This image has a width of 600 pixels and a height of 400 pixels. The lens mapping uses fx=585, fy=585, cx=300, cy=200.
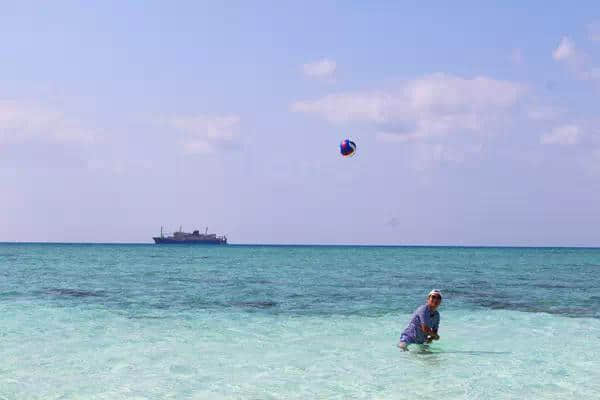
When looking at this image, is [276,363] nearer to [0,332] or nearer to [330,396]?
[330,396]

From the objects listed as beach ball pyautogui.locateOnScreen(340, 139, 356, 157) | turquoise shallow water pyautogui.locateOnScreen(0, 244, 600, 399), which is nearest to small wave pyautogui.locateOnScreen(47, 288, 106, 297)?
turquoise shallow water pyautogui.locateOnScreen(0, 244, 600, 399)

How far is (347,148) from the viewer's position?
23.9 meters

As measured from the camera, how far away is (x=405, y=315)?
22.2 meters

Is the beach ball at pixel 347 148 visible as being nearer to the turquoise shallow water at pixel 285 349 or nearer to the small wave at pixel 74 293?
the turquoise shallow water at pixel 285 349

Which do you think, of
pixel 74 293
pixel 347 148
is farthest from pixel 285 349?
pixel 74 293

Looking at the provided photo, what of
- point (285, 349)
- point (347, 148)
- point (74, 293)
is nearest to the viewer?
point (285, 349)

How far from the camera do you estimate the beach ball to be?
2358 centimetres

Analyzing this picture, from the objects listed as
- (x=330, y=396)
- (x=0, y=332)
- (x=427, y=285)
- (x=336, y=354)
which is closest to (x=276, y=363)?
(x=336, y=354)

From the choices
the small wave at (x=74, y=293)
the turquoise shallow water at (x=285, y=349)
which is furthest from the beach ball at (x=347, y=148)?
the small wave at (x=74, y=293)

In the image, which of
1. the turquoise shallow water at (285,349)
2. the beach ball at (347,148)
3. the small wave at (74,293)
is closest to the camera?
the turquoise shallow water at (285,349)

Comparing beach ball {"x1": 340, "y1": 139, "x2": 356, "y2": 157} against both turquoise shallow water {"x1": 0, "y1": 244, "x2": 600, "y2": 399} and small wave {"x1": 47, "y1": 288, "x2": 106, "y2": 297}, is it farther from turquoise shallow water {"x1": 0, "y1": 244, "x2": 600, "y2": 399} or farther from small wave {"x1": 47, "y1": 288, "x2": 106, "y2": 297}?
small wave {"x1": 47, "y1": 288, "x2": 106, "y2": 297}

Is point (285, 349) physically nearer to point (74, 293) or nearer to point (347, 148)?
point (347, 148)

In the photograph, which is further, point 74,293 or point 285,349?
Result: point 74,293

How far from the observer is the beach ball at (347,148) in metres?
23.6
